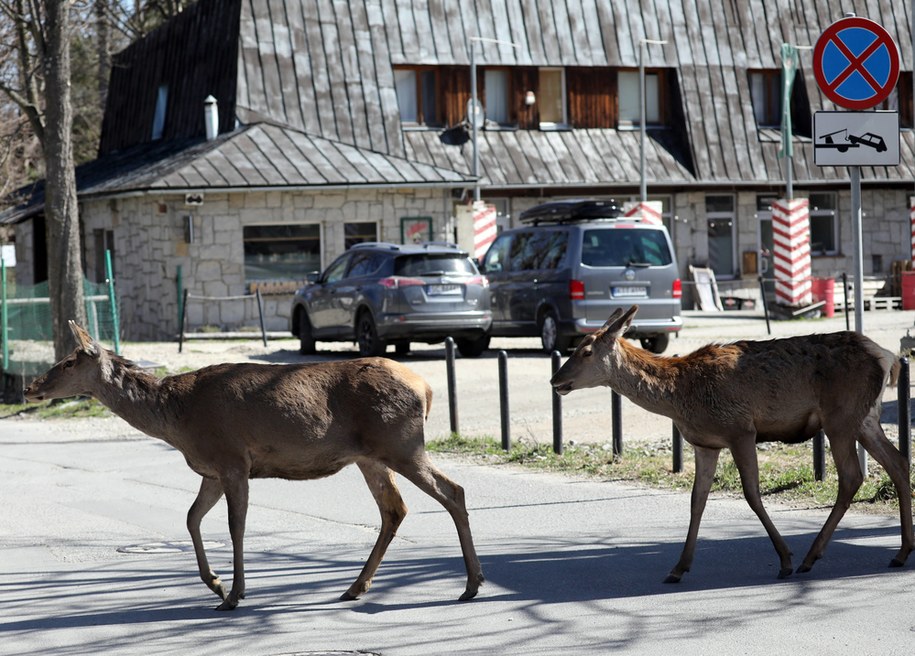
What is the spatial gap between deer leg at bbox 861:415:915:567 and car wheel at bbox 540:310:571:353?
1533cm

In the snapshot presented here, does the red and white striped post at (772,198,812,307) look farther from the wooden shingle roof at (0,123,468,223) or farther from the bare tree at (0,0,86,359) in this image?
the bare tree at (0,0,86,359)

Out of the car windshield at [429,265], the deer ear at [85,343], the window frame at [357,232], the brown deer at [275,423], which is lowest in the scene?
the brown deer at [275,423]

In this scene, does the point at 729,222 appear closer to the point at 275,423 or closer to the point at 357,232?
the point at 357,232

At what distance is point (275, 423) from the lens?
8258 mm

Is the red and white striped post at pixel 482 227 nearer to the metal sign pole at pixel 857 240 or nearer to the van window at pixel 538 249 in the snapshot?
the van window at pixel 538 249

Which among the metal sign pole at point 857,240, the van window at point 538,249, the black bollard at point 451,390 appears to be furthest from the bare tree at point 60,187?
the metal sign pole at point 857,240

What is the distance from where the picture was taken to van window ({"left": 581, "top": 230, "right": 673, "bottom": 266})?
79.5 ft

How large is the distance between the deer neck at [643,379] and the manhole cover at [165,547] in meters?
3.19

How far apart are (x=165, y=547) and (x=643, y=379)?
3.62 metres

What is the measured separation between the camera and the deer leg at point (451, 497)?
8203mm

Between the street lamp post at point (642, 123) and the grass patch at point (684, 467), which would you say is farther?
the street lamp post at point (642, 123)

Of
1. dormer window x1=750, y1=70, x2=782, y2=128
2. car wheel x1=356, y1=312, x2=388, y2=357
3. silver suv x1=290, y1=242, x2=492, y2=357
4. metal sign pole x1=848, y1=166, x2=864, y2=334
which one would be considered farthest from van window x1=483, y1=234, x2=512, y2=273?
dormer window x1=750, y1=70, x2=782, y2=128

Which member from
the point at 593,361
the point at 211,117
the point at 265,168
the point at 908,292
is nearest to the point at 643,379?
the point at 593,361

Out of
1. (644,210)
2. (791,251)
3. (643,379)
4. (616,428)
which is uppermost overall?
(644,210)
